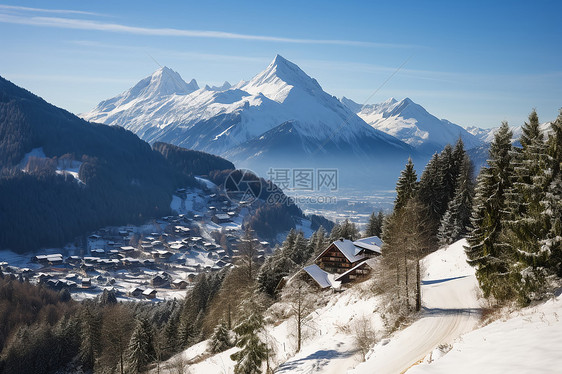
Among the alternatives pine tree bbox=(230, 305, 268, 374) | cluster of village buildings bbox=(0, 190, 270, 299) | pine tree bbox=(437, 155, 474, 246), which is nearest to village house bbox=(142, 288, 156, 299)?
cluster of village buildings bbox=(0, 190, 270, 299)

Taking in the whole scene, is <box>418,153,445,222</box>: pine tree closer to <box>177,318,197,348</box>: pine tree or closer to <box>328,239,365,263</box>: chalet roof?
<box>328,239,365,263</box>: chalet roof

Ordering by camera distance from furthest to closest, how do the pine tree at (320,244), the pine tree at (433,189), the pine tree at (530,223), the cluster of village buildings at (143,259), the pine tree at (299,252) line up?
the cluster of village buildings at (143,259) → the pine tree at (299,252) → the pine tree at (320,244) → the pine tree at (433,189) → the pine tree at (530,223)

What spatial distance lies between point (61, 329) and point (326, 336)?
49854mm

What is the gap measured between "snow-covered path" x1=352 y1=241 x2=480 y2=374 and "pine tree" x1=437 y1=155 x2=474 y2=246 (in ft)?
26.2

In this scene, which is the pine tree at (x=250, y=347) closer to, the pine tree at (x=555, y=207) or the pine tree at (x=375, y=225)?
the pine tree at (x=555, y=207)

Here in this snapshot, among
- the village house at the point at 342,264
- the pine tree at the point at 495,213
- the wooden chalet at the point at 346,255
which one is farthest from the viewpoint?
the wooden chalet at the point at 346,255

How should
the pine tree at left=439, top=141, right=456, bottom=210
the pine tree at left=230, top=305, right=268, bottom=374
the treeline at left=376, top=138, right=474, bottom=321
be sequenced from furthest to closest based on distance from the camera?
the pine tree at left=439, top=141, right=456, bottom=210 < the treeline at left=376, top=138, right=474, bottom=321 < the pine tree at left=230, top=305, right=268, bottom=374

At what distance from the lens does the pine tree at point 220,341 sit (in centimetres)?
4006

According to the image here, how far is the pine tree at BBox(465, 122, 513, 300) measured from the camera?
2428 cm

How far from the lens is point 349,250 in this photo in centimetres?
5488

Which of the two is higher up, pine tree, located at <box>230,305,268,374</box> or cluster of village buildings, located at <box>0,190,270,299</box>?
pine tree, located at <box>230,305,268,374</box>

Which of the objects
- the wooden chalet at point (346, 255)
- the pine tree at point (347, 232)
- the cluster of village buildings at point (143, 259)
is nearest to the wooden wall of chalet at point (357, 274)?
the wooden chalet at point (346, 255)

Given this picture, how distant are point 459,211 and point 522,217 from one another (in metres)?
24.9

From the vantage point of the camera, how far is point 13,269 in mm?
119062
